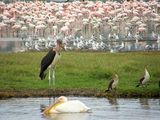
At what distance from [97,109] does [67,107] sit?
76cm

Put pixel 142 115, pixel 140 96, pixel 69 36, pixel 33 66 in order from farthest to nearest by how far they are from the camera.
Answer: pixel 69 36
pixel 33 66
pixel 140 96
pixel 142 115

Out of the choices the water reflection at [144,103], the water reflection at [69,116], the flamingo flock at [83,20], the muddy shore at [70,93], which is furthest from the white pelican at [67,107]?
the flamingo flock at [83,20]

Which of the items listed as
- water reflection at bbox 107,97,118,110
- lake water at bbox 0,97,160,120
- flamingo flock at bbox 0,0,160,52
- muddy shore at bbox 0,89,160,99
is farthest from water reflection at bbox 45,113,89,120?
flamingo flock at bbox 0,0,160,52

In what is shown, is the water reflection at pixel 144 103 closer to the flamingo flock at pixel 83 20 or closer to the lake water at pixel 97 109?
the lake water at pixel 97 109

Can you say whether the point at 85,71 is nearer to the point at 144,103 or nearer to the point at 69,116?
the point at 144,103

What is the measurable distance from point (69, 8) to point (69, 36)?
4.15ft

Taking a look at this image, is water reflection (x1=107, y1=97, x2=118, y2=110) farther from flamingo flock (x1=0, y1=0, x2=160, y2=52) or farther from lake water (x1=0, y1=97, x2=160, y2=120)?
flamingo flock (x1=0, y1=0, x2=160, y2=52)

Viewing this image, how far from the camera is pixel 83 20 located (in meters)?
23.7

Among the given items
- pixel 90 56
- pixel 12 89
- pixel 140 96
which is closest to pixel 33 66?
pixel 90 56

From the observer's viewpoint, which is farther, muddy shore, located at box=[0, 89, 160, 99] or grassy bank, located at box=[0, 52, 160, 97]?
grassy bank, located at box=[0, 52, 160, 97]

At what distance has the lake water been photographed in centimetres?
1187

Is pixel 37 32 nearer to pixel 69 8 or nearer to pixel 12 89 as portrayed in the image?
pixel 69 8

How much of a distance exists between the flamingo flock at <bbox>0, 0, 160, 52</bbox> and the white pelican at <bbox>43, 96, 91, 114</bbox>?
34.4ft

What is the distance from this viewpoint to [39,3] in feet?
79.0
